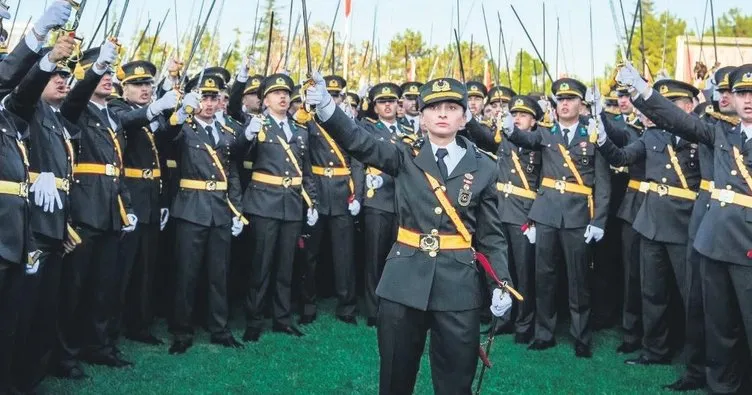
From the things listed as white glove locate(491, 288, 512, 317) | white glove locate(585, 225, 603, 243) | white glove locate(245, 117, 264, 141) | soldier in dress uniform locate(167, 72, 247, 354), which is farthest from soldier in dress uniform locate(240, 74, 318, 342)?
white glove locate(491, 288, 512, 317)

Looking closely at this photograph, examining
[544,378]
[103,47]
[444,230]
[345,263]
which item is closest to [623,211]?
[544,378]

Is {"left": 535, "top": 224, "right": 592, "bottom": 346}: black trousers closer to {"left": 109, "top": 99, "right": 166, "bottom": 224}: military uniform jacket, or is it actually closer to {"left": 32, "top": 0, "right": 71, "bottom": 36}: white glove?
{"left": 109, "top": 99, "right": 166, "bottom": 224}: military uniform jacket

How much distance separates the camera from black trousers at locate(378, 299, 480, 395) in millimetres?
4293

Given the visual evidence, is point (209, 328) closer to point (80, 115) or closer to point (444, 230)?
point (80, 115)

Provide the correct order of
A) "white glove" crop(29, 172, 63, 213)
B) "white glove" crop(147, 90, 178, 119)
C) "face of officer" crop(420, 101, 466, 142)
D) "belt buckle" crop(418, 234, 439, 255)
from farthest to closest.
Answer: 1. "white glove" crop(147, 90, 178, 119)
2. "white glove" crop(29, 172, 63, 213)
3. "face of officer" crop(420, 101, 466, 142)
4. "belt buckle" crop(418, 234, 439, 255)

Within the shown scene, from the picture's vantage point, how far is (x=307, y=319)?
870cm

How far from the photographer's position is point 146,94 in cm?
759

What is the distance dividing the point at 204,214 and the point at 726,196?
4595 mm

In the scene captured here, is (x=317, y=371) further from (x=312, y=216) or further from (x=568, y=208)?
(x=568, y=208)

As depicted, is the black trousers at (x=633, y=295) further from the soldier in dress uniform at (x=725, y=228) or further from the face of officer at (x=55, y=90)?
the face of officer at (x=55, y=90)

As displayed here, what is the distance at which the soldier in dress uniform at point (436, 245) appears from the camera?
14.2 ft

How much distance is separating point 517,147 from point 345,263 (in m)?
2.40

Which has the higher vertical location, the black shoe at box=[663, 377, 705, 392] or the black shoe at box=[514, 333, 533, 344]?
the black shoe at box=[514, 333, 533, 344]

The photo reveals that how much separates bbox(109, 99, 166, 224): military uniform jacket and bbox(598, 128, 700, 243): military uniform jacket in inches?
169
